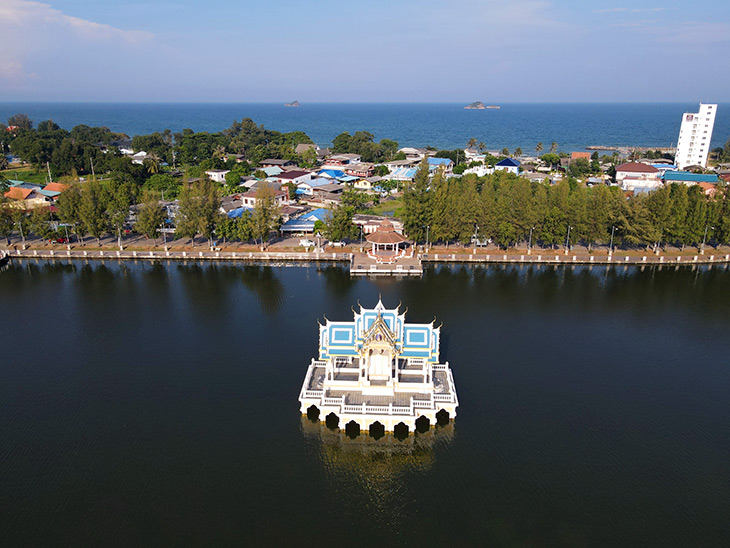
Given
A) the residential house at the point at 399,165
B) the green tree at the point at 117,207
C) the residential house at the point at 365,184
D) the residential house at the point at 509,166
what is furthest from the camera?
the residential house at the point at 399,165

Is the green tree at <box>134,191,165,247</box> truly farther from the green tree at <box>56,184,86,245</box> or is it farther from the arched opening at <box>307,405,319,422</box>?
the arched opening at <box>307,405,319,422</box>

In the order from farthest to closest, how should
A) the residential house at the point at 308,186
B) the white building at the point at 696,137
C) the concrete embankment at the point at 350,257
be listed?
the white building at the point at 696,137
the residential house at the point at 308,186
the concrete embankment at the point at 350,257

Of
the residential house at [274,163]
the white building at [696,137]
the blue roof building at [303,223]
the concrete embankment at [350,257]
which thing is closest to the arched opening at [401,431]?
the concrete embankment at [350,257]

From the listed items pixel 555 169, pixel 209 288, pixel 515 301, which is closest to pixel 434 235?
pixel 515 301

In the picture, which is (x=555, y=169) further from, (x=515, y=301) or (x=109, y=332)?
(x=109, y=332)

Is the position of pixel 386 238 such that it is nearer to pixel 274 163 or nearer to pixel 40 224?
pixel 40 224

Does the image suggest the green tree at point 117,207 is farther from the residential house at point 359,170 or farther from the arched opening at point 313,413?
the residential house at point 359,170

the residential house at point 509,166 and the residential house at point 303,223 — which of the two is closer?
the residential house at point 303,223

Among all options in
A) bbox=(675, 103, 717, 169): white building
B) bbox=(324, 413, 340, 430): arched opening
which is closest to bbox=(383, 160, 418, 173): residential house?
bbox=(675, 103, 717, 169): white building
